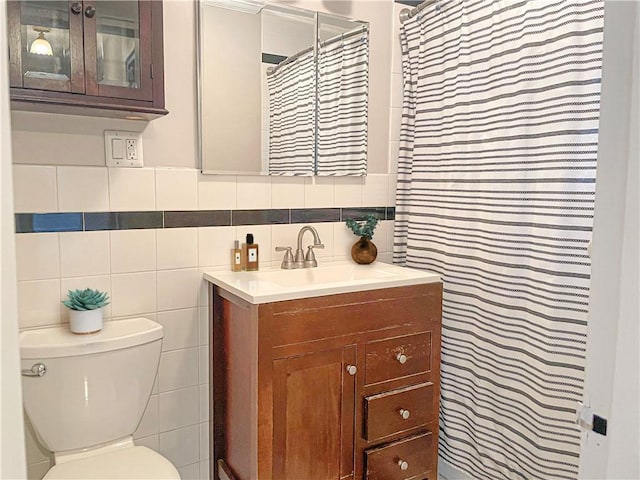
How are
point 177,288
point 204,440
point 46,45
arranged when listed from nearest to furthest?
point 46,45, point 177,288, point 204,440

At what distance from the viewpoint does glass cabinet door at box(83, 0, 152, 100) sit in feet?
4.80

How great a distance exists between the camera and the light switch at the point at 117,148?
170 cm

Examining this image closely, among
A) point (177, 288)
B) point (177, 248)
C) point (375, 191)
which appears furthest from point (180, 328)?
point (375, 191)

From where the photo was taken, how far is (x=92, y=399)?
1.53 metres

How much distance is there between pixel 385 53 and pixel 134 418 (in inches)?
71.6

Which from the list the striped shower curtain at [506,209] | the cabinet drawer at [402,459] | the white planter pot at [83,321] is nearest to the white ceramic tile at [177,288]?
the white planter pot at [83,321]

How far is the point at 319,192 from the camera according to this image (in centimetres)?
218

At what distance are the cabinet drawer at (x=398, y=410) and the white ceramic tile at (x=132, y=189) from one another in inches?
41.5

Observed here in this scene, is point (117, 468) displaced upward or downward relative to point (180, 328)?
downward

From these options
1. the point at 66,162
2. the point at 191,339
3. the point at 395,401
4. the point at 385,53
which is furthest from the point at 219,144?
the point at 395,401

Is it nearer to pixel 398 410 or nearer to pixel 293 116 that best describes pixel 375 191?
pixel 293 116

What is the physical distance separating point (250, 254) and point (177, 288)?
30 cm

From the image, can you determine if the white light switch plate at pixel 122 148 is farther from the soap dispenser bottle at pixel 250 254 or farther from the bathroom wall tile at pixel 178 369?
the bathroom wall tile at pixel 178 369

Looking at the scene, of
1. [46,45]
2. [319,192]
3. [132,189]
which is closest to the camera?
[46,45]
